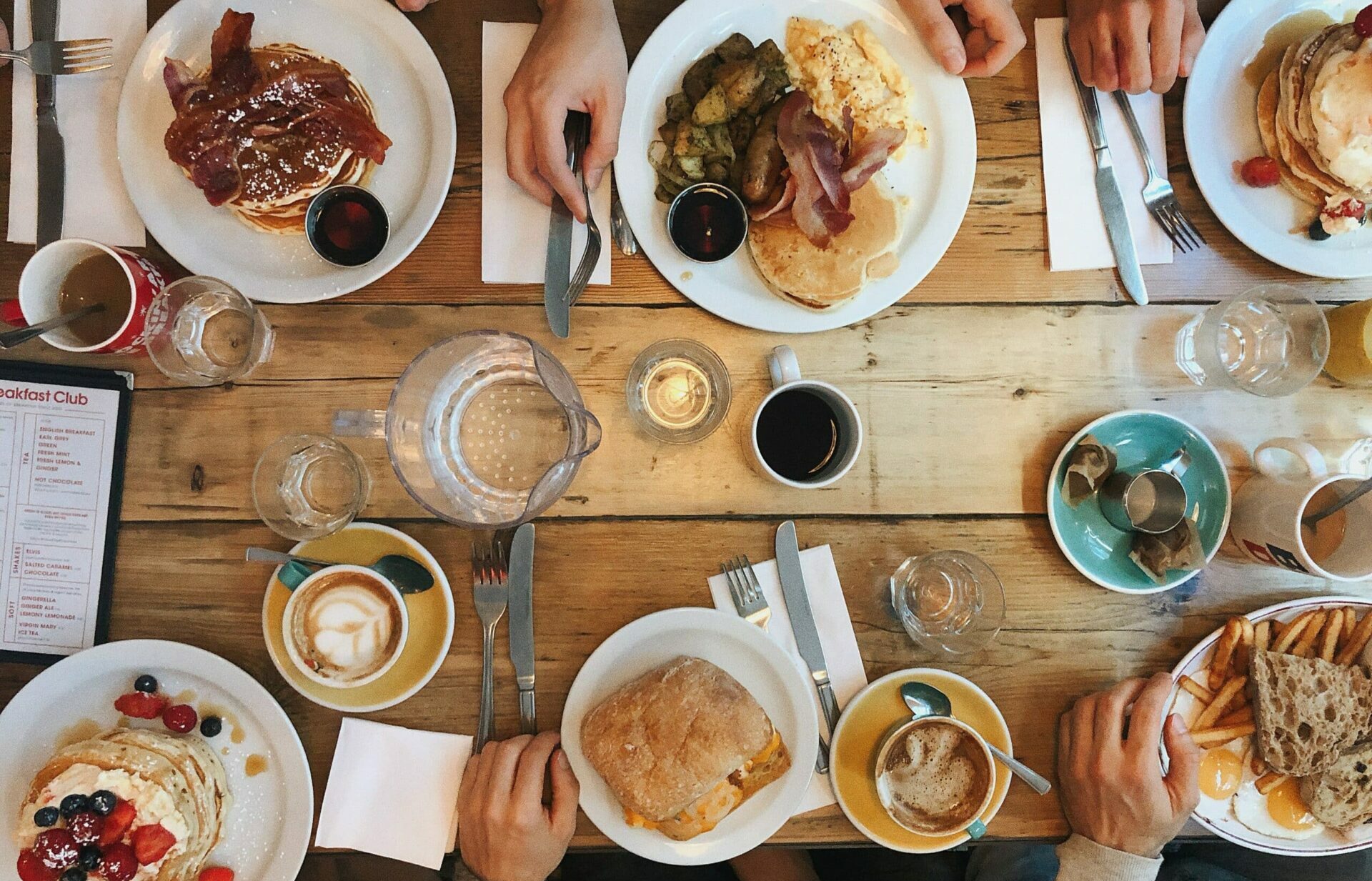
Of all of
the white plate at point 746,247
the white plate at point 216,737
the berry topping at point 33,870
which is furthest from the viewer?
the white plate at point 746,247

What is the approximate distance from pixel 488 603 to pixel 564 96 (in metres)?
0.96

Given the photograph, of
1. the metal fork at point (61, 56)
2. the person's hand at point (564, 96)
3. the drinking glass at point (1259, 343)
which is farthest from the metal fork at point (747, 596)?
the metal fork at point (61, 56)

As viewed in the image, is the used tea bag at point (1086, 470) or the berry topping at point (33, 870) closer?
the berry topping at point (33, 870)

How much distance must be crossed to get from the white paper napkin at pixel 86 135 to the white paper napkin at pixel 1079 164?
5.93 ft

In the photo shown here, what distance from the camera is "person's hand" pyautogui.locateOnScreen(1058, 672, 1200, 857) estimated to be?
1.50m

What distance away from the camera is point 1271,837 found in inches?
60.6

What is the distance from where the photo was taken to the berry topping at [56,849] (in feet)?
4.27

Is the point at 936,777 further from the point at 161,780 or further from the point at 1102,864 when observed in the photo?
the point at 161,780

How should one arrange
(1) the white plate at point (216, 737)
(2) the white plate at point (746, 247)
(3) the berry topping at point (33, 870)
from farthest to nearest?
1. (2) the white plate at point (746, 247)
2. (1) the white plate at point (216, 737)
3. (3) the berry topping at point (33, 870)

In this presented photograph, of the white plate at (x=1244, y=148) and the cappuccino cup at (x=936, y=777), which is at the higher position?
the white plate at (x=1244, y=148)

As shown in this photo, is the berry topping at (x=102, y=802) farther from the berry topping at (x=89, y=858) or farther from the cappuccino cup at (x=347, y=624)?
the cappuccino cup at (x=347, y=624)

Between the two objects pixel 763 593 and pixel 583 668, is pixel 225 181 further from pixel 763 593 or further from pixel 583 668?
pixel 763 593

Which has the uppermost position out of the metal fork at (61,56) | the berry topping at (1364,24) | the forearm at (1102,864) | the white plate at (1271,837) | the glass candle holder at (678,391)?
the berry topping at (1364,24)

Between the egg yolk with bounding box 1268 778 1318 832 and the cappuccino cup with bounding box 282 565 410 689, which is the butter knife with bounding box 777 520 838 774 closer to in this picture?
the cappuccino cup with bounding box 282 565 410 689
